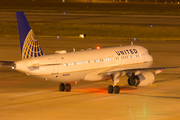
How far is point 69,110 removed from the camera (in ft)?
105

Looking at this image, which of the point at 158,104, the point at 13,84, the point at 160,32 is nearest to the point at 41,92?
the point at 13,84

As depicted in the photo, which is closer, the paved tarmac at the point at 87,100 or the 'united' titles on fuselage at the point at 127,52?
the paved tarmac at the point at 87,100

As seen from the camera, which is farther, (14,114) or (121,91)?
(121,91)

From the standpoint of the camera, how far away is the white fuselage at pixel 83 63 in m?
35.0

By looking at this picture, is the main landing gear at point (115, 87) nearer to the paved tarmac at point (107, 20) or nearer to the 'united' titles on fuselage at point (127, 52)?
the 'united' titles on fuselage at point (127, 52)

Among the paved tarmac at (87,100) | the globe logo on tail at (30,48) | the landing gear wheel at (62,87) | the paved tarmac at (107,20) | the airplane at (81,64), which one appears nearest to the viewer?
the paved tarmac at (87,100)

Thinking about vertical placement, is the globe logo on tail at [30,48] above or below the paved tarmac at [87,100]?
above

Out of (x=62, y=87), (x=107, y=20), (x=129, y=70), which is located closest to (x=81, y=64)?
(x=62, y=87)

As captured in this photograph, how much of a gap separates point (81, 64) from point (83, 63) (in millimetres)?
300

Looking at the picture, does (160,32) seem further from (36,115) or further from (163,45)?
(36,115)

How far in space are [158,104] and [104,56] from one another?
8821 millimetres

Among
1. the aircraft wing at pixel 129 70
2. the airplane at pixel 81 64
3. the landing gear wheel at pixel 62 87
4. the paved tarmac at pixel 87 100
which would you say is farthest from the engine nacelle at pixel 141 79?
the landing gear wheel at pixel 62 87

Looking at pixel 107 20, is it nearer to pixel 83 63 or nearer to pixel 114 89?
pixel 114 89

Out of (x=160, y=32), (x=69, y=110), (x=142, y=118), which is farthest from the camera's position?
(x=160, y=32)
